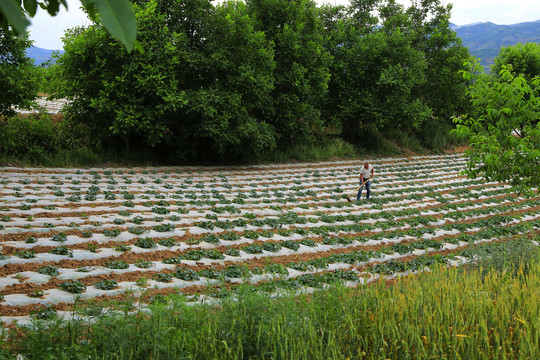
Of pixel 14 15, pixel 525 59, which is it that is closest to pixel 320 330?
pixel 14 15

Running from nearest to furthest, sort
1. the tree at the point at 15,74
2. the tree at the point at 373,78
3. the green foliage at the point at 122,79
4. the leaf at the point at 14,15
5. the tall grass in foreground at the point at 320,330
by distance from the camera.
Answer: the leaf at the point at 14,15 → the tall grass in foreground at the point at 320,330 → the tree at the point at 15,74 → the green foliage at the point at 122,79 → the tree at the point at 373,78

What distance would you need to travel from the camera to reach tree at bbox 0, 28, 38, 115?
1044 centimetres

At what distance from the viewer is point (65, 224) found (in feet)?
25.1

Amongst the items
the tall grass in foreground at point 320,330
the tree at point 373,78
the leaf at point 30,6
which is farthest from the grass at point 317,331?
the tree at point 373,78

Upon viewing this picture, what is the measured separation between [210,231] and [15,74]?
6922 mm

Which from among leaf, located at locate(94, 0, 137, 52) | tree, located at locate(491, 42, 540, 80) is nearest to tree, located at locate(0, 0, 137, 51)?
leaf, located at locate(94, 0, 137, 52)

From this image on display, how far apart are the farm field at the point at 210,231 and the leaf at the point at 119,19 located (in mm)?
3633

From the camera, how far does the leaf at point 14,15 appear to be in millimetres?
951

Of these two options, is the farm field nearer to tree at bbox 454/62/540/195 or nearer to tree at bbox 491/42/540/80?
tree at bbox 454/62/540/195

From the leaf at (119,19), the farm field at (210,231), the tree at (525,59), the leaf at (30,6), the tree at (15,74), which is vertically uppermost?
the tree at (525,59)

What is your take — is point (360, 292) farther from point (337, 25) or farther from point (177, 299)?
point (337, 25)

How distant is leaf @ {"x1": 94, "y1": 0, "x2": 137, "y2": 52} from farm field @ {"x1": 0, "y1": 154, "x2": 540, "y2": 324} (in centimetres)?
363

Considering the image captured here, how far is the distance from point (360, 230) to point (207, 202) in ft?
13.0

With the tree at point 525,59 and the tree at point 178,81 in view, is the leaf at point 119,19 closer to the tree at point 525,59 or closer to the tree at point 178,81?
the tree at point 178,81
